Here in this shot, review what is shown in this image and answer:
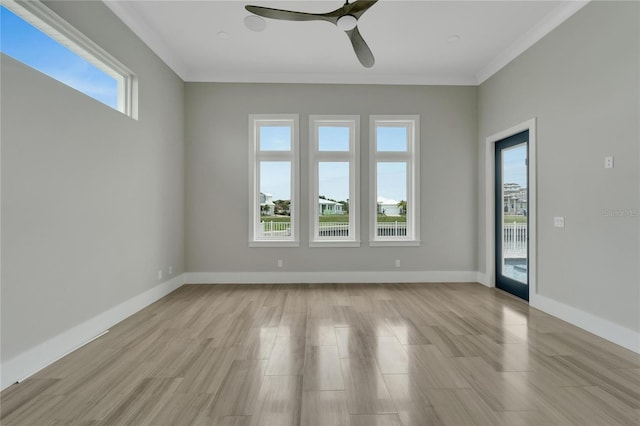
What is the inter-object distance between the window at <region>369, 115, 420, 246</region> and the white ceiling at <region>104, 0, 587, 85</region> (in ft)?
2.52

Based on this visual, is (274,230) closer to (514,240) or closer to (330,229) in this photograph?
(330,229)

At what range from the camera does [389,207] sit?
16.5 ft

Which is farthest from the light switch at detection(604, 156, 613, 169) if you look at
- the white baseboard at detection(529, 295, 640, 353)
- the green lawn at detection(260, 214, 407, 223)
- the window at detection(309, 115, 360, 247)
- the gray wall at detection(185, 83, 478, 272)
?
the window at detection(309, 115, 360, 247)

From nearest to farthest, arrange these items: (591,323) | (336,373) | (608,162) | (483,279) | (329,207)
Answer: (336,373), (608,162), (591,323), (483,279), (329,207)

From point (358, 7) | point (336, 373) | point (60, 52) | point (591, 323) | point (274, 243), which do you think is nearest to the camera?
point (336, 373)

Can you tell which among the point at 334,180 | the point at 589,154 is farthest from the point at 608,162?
the point at 334,180

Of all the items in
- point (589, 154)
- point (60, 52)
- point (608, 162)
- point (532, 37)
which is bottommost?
point (608, 162)

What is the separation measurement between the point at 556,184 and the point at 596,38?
1422 millimetres

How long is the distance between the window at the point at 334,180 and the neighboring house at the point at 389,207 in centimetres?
45

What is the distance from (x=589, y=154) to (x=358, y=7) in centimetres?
262

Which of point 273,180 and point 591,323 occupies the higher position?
point 273,180

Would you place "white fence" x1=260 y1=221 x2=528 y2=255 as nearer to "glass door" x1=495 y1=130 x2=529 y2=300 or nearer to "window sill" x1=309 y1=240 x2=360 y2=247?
"window sill" x1=309 y1=240 x2=360 y2=247

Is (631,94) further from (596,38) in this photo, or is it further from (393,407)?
(393,407)

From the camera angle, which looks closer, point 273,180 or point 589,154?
point 589,154
